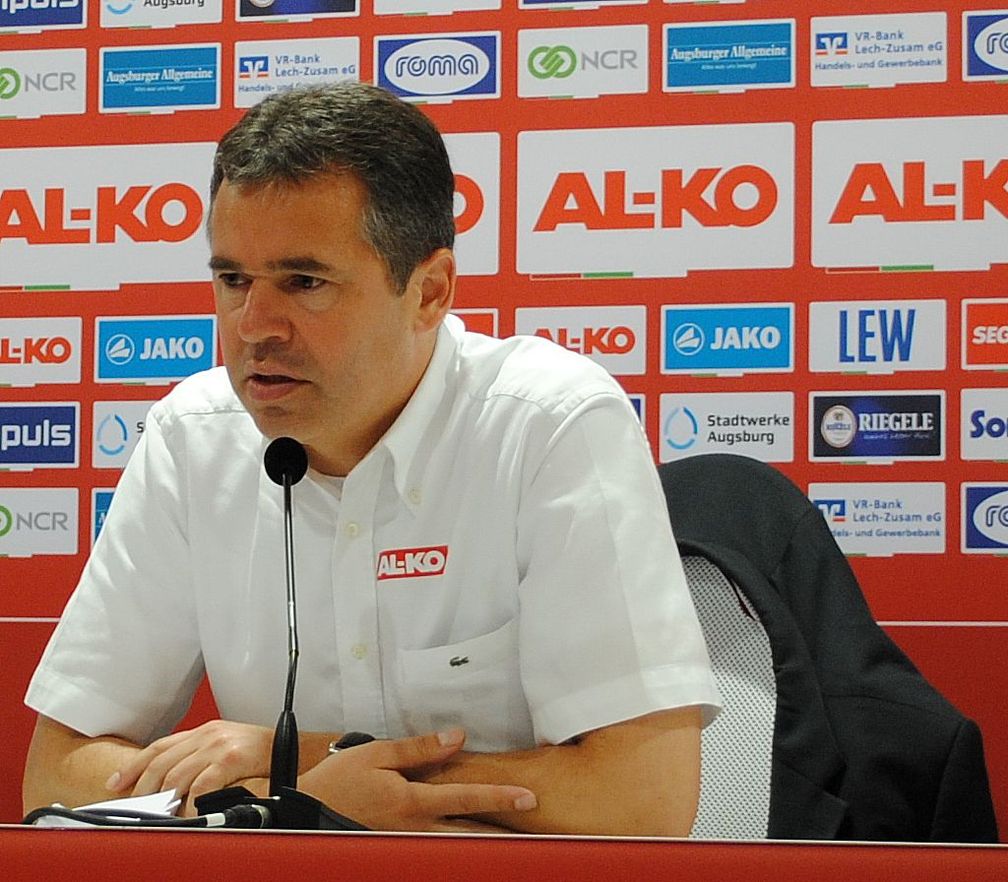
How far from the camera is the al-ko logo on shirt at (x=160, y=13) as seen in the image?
10.1 ft

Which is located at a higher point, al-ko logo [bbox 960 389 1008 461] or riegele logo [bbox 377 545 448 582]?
al-ko logo [bbox 960 389 1008 461]

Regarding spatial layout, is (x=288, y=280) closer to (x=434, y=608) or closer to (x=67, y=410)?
(x=434, y=608)

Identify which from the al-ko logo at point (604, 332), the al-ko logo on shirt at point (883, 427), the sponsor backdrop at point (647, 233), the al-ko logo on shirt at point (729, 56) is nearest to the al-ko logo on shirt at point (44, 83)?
the sponsor backdrop at point (647, 233)

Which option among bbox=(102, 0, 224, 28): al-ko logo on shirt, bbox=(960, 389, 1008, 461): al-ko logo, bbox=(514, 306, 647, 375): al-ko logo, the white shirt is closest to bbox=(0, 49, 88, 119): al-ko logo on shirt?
bbox=(102, 0, 224, 28): al-ko logo on shirt

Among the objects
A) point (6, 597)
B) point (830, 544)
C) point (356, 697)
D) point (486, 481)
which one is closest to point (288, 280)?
point (486, 481)

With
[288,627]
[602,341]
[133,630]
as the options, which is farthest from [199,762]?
[602,341]

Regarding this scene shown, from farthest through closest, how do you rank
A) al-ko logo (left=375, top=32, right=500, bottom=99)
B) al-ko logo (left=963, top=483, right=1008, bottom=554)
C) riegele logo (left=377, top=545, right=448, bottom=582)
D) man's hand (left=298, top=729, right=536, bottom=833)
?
al-ko logo (left=375, top=32, right=500, bottom=99), al-ko logo (left=963, top=483, right=1008, bottom=554), riegele logo (left=377, top=545, right=448, bottom=582), man's hand (left=298, top=729, right=536, bottom=833)

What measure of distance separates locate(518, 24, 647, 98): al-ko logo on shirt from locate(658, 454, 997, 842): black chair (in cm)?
131

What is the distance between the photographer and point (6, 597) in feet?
9.84

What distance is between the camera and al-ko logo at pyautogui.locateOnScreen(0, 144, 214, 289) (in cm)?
303

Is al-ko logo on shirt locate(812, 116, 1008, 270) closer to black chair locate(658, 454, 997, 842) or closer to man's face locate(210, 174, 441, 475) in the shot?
black chair locate(658, 454, 997, 842)

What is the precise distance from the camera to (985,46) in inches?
111

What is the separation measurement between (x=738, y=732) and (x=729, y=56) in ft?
5.13

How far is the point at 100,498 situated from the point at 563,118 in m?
1.25
